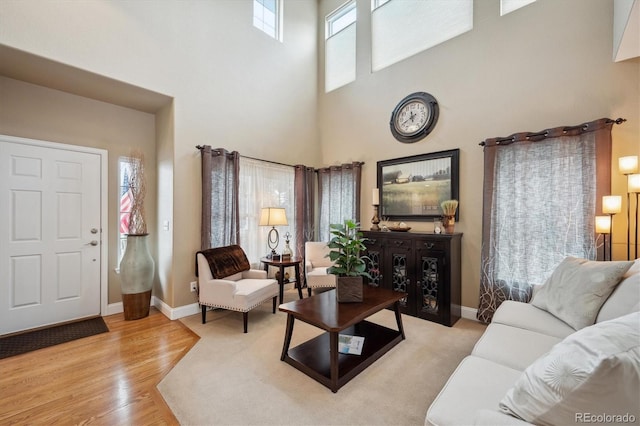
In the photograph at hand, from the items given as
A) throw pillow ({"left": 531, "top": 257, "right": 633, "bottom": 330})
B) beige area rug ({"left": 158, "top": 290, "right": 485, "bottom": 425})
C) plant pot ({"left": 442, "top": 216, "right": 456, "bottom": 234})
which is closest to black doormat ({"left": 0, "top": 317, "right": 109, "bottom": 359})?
beige area rug ({"left": 158, "top": 290, "right": 485, "bottom": 425})

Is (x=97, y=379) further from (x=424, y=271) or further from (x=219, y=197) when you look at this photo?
(x=424, y=271)

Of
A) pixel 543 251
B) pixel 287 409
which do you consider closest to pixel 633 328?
pixel 287 409

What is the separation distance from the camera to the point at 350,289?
94.6 inches

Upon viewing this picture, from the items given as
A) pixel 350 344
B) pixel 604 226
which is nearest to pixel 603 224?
pixel 604 226

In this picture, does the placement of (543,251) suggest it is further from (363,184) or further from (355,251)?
(363,184)

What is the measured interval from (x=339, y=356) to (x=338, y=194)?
2.80 m

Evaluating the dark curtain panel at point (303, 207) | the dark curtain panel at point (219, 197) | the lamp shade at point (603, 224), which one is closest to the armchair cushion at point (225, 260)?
the dark curtain panel at point (219, 197)

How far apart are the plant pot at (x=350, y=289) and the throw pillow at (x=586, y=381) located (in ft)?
4.85

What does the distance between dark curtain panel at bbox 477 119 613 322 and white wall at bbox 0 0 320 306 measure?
3.06 meters

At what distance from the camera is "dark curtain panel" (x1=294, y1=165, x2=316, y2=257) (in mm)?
4555

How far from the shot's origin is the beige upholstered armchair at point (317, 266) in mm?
3771

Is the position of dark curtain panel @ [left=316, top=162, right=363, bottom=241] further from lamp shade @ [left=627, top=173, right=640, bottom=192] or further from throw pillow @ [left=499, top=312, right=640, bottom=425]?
throw pillow @ [left=499, top=312, right=640, bottom=425]

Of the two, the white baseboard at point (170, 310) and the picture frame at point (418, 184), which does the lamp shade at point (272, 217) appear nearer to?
the white baseboard at point (170, 310)

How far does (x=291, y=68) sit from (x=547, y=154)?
3.94 m
